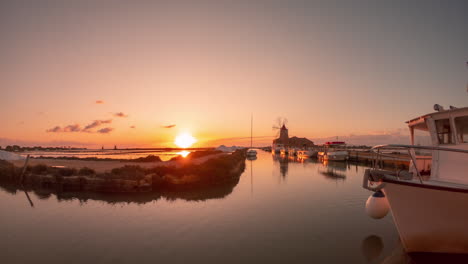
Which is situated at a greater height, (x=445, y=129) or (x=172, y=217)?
(x=445, y=129)

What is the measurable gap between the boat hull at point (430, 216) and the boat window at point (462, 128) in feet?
10.7

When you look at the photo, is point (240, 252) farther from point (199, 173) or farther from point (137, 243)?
point (199, 173)

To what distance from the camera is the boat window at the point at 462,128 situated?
9.97 m

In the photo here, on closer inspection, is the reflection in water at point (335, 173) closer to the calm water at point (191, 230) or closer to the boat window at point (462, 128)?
the calm water at point (191, 230)

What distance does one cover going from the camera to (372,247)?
35.7 ft

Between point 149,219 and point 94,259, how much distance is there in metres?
4.91

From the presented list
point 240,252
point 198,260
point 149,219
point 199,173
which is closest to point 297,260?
point 240,252

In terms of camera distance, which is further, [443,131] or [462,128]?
[443,131]

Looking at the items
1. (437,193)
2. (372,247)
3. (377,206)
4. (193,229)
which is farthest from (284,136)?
(437,193)

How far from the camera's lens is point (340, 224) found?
45.6 ft

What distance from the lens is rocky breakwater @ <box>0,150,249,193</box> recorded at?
A: 21516 millimetres

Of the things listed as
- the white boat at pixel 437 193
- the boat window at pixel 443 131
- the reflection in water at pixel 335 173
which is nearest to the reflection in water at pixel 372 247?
the white boat at pixel 437 193

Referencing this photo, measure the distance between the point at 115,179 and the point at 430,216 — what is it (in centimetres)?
2152

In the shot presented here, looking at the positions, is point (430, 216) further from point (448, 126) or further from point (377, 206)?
point (448, 126)
